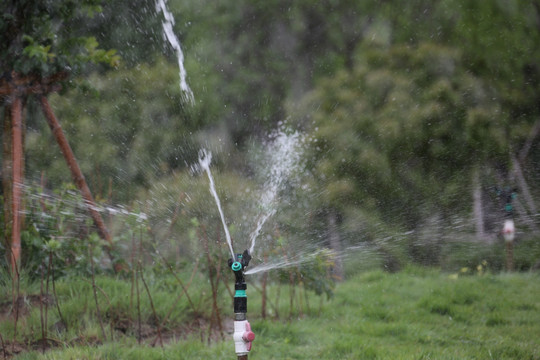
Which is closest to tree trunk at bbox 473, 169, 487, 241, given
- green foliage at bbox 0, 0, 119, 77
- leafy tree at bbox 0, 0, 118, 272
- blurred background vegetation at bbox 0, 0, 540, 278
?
blurred background vegetation at bbox 0, 0, 540, 278

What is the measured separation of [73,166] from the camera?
4168 mm

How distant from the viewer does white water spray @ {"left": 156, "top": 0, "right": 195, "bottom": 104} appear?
815 cm

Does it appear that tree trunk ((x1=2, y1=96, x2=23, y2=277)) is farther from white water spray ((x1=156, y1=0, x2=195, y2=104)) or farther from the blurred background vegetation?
white water spray ((x1=156, y1=0, x2=195, y2=104))

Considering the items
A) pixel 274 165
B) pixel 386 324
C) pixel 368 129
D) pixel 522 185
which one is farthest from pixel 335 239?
pixel 522 185

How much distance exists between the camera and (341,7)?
866 centimetres

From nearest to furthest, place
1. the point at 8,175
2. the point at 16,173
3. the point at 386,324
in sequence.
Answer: the point at 16,173 → the point at 8,175 → the point at 386,324

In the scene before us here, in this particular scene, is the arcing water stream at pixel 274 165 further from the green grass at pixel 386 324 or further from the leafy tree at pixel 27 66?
the leafy tree at pixel 27 66

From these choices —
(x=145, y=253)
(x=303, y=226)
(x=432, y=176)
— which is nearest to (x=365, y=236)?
(x=432, y=176)

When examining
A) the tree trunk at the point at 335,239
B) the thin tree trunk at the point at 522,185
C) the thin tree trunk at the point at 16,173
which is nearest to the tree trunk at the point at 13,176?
the thin tree trunk at the point at 16,173

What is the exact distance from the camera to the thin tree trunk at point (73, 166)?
4.14 meters

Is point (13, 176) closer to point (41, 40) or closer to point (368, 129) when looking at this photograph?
point (41, 40)

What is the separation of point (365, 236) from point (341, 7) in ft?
13.1

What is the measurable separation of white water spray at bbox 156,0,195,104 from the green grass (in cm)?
395

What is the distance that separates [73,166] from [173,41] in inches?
208
